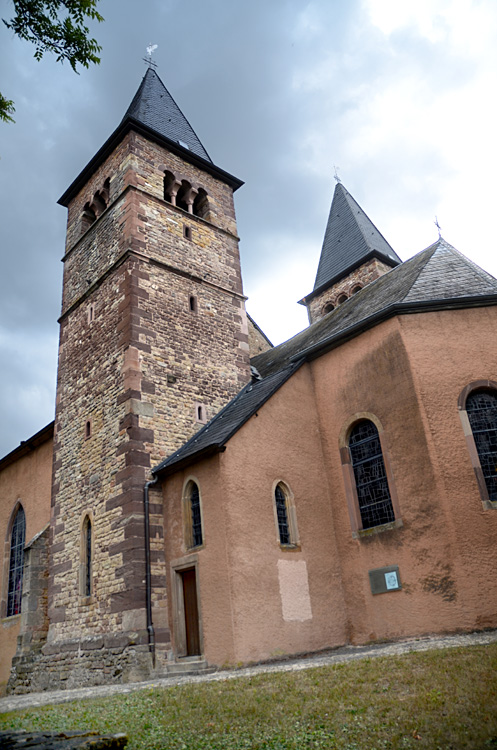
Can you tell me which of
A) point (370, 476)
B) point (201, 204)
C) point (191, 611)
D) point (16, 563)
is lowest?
point (191, 611)

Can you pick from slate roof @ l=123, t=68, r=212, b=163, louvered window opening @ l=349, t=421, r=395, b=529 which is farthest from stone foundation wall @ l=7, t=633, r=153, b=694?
slate roof @ l=123, t=68, r=212, b=163

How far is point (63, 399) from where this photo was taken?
16766 millimetres

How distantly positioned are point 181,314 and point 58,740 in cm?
1297

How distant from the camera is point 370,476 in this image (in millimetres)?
12484

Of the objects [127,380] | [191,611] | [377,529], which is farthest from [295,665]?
[127,380]

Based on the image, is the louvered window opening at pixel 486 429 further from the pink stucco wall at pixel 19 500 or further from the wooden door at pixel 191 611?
the pink stucco wall at pixel 19 500

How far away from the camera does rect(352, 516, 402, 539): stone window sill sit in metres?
11.5

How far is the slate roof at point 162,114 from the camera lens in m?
19.9

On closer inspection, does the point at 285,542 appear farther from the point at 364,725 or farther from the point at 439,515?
the point at 364,725

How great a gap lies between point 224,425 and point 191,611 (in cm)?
401

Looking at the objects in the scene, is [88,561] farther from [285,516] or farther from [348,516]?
[348,516]

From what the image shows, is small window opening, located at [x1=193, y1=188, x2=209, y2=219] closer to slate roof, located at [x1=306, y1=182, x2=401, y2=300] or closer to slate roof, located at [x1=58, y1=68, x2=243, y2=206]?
slate roof, located at [x1=58, y1=68, x2=243, y2=206]

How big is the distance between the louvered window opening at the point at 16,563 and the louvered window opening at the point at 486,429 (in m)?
14.0

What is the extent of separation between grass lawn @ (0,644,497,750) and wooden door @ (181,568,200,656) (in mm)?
3812
